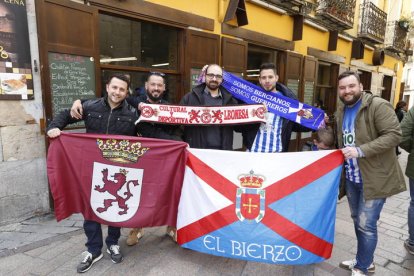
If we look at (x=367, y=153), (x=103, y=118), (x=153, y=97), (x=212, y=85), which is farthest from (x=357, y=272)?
(x=103, y=118)

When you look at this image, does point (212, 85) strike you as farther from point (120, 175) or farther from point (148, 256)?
point (148, 256)

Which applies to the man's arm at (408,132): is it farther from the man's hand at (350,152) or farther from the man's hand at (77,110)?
the man's hand at (77,110)

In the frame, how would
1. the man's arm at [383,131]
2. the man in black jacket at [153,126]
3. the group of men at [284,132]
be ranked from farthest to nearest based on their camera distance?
the man in black jacket at [153,126] < the group of men at [284,132] < the man's arm at [383,131]

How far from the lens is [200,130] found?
3094 mm

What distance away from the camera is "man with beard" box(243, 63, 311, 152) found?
3129 millimetres

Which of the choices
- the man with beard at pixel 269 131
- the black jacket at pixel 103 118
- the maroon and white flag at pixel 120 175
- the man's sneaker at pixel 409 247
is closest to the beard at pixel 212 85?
the man with beard at pixel 269 131

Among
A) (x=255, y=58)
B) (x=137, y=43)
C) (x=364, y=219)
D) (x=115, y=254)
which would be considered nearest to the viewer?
(x=364, y=219)

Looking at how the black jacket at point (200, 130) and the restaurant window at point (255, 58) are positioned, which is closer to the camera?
the black jacket at point (200, 130)

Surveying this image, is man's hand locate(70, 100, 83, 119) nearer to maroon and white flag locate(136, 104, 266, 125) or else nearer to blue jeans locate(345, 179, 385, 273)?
maroon and white flag locate(136, 104, 266, 125)

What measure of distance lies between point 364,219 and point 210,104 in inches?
73.0

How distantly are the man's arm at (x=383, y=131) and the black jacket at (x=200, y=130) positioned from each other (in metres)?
1.30

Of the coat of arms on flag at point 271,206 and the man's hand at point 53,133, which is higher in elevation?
the man's hand at point 53,133

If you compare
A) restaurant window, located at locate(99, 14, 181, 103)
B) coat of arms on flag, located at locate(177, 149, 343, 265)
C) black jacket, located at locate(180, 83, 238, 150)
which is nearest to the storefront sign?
restaurant window, located at locate(99, 14, 181, 103)

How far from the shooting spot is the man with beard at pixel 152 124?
3.04 meters
